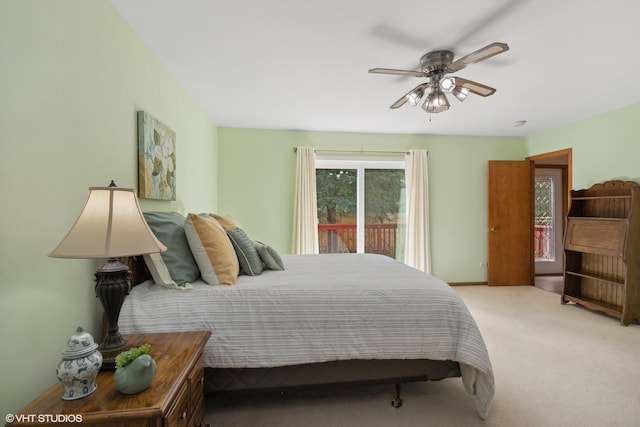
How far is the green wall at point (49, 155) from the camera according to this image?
1049 mm

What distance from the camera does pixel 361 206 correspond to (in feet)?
15.4

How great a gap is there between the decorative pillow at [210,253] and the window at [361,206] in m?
2.83

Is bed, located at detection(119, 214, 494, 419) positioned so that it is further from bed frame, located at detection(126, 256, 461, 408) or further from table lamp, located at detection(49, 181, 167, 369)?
table lamp, located at detection(49, 181, 167, 369)

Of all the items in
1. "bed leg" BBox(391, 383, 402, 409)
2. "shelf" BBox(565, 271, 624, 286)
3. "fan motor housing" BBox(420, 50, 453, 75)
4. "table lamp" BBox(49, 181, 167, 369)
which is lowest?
"bed leg" BBox(391, 383, 402, 409)

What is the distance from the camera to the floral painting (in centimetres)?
200

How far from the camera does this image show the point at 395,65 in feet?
7.89

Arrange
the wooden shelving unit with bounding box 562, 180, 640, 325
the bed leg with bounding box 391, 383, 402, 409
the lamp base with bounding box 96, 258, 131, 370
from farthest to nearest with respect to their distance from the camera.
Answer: the wooden shelving unit with bounding box 562, 180, 640, 325 → the bed leg with bounding box 391, 383, 402, 409 → the lamp base with bounding box 96, 258, 131, 370

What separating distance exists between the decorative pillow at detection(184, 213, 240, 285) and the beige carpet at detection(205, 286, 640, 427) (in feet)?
2.62

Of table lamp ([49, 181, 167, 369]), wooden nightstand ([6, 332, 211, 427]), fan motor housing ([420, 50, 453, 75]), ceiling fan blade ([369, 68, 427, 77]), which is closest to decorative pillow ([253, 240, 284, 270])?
wooden nightstand ([6, 332, 211, 427])

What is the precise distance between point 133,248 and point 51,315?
1.79ft

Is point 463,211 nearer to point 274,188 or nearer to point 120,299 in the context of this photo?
point 274,188

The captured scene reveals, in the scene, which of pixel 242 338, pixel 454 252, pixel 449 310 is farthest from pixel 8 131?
pixel 454 252

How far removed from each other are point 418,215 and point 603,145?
2.33 meters

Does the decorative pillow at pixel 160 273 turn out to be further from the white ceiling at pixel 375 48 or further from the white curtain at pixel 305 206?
the white curtain at pixel 305 206
